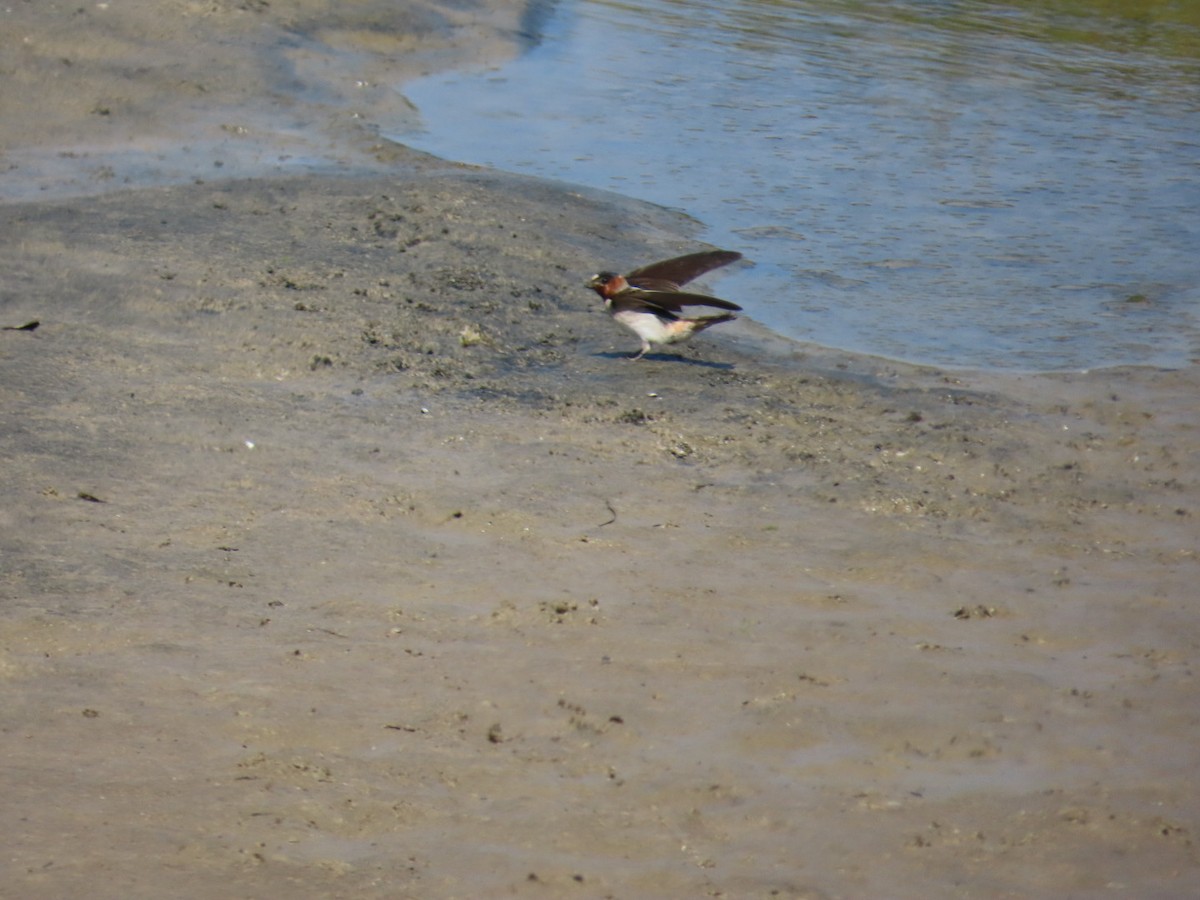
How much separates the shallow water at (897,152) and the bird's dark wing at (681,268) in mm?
636

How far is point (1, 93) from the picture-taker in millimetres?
9766

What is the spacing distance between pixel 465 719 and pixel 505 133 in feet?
26.1

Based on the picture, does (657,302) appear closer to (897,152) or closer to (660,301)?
(660,301)

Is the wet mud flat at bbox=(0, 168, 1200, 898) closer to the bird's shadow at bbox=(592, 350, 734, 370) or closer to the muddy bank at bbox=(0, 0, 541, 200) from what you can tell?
the bird's shadow at bbox=(592, 350, 734, 370)

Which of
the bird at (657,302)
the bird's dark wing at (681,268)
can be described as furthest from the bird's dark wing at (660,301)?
the bird's dark wing at (681,268)

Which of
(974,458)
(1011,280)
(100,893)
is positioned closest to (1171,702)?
(974,458)

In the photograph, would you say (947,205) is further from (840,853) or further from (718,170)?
(840,853)

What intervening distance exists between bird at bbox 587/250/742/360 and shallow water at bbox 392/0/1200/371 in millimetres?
758

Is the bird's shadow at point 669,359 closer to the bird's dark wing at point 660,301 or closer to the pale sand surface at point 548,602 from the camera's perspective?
the pale sand surface at point 548,602

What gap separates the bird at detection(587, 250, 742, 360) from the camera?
7043mm

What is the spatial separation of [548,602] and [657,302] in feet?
8.88

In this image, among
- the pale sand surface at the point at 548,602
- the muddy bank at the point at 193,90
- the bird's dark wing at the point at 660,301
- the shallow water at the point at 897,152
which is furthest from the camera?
the muddy bank at the point at 193,90

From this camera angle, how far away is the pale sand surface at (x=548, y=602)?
3520mm

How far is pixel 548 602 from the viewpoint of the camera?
4.61 m
